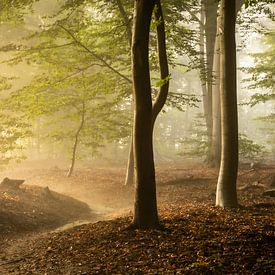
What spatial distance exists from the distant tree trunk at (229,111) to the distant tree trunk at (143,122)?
8.17 ft

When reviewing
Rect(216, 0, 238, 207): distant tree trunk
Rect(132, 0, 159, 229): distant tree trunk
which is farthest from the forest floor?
Rect(216, 0, 238, 207): distant tree trunk

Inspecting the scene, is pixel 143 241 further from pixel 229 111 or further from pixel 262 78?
pixel 262 78

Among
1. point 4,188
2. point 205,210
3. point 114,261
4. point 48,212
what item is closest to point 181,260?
point 114,261

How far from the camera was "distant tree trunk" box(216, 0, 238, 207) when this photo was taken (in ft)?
31.1

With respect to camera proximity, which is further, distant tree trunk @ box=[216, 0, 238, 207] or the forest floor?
distant tree trunk @ box=[216, 0, 238, 207]

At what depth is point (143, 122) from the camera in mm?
7996

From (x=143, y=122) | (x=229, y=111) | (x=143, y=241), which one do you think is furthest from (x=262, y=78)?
(x=143, y=241)

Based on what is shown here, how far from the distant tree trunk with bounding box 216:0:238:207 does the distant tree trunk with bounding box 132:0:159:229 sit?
2.49 meters

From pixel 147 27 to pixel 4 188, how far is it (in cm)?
1090

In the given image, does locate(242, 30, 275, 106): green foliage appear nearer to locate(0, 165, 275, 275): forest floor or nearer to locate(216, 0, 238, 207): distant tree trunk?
locate(0, 165, 275, 275): forest floor

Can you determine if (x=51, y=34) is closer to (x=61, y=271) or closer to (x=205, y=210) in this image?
(x=205, y=210)

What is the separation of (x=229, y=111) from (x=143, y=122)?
2754 millimetres

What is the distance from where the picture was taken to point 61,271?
21.4 ft

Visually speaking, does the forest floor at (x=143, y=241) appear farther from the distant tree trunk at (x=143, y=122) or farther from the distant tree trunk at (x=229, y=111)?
the distant tree trunk at (x=229, y=111)
